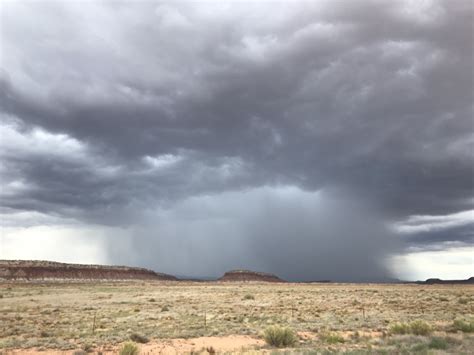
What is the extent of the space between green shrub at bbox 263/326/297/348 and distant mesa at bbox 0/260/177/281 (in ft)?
433

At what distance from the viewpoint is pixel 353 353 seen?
13.9m

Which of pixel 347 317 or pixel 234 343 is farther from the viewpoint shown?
pixel 347 317

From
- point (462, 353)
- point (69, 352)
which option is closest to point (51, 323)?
point (69, 352)

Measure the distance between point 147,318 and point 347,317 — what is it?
1476 cm

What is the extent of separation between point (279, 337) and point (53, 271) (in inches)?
5746

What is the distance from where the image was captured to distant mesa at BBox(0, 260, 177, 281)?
130 metres

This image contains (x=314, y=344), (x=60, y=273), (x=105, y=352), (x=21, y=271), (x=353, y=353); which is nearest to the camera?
(x=353, y=353)

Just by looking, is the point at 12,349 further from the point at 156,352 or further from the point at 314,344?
the point at 314,344

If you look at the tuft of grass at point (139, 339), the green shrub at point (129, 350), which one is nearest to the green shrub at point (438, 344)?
the green shrub at point (129, 350)

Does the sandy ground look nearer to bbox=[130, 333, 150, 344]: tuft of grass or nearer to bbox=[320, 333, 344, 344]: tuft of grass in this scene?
bbox=[130, 333, 150, 344]: tuft of grass

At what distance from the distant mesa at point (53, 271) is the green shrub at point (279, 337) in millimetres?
131902

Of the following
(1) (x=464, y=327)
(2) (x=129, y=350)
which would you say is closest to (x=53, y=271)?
(2) (x=129, y=350)

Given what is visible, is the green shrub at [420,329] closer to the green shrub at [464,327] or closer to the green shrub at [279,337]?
the green shrub at [464,327]

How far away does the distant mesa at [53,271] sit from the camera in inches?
5128
